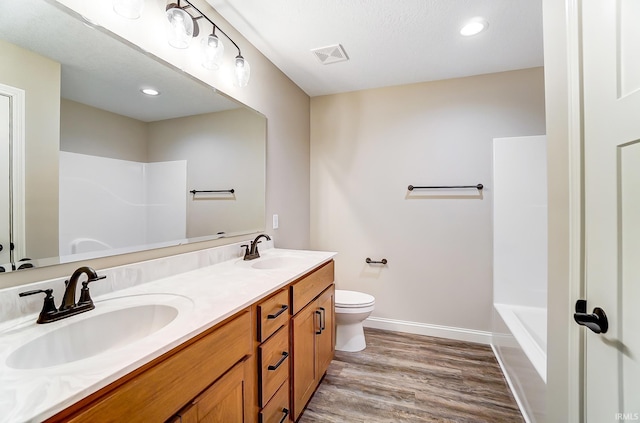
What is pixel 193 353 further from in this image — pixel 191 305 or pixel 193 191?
pixel 193 191

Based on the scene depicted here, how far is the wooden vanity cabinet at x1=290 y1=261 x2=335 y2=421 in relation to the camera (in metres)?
1.36

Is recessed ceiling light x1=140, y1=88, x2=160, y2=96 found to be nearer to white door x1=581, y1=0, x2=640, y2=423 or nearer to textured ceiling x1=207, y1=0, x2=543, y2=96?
textured ceiling x1=207, y1=0, x2=543, y2=96

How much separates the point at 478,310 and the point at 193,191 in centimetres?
250

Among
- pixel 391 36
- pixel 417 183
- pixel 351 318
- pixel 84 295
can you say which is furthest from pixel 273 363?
pixel 391 36

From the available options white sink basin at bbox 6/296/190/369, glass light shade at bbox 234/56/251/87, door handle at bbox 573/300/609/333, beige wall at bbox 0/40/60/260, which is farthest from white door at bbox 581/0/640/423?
beige wall at bbox 0/40/60/260

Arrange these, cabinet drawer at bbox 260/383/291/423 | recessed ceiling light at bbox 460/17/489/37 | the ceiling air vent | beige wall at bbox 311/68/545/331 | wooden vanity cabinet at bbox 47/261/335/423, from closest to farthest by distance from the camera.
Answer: wooden vanity cabinet at bbox 47/261/335/423 < cabinet drawer at bbox 260/383/291/423 < recessed ceiling light at bbox 460/17/489/37 < the ceiling air vent < beige wall at bbox 311/68/545/331

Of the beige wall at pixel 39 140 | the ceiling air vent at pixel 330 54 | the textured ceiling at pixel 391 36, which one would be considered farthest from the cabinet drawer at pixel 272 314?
the ceiling air vent at pixel 330 54

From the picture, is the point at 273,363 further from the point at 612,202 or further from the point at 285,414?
the point at 612,202

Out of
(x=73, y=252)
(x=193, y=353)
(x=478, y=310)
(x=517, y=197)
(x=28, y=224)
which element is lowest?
(x=478, y=310)

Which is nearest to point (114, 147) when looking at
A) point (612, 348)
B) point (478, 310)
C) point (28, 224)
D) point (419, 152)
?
point (28, 224)

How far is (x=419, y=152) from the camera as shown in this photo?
2496mm

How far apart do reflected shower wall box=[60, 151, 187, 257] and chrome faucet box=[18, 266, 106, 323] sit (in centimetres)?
19

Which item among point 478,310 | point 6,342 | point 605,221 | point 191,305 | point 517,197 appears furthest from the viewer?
point 478,310

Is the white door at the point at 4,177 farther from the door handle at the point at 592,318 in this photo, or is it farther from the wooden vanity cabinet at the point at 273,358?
the door handle at the point at 592,318
